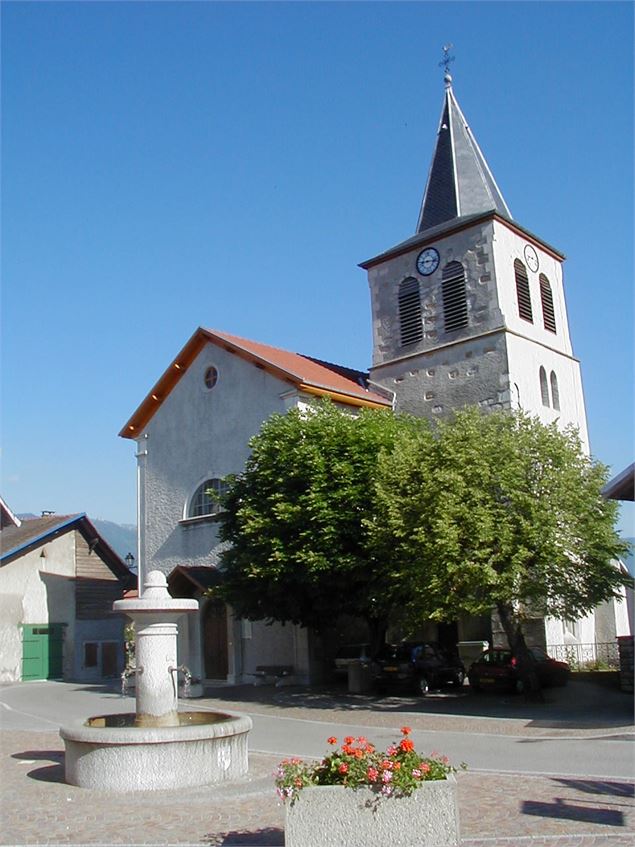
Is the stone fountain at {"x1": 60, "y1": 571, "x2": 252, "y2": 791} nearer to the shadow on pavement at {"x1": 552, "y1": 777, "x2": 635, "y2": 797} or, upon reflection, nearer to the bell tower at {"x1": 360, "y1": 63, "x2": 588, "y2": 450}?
the shadow on pavement at {"x1": 552, "y1": 777, "x2": 635, "y2": 797}

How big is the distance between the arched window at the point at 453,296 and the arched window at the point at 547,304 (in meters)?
3.38

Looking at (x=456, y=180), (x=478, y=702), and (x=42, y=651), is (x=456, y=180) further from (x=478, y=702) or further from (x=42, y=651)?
(x=42, y=651)

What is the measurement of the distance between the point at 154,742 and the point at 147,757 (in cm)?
19

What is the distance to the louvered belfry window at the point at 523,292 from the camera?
102 ft

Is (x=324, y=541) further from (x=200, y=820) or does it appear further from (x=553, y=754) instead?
(x=200, y=820)

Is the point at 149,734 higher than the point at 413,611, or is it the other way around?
the point at 413,611

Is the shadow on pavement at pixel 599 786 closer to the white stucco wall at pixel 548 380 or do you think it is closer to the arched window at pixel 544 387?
the white stucco wall at pixel 548 380

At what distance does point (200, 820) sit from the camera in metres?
8.70

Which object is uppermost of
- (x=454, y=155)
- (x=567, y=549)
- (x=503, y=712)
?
(x=454, y=155)

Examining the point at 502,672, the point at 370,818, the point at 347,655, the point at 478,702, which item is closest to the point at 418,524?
the point at 478,702

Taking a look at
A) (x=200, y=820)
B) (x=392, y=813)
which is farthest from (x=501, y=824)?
(x=200, y=820)

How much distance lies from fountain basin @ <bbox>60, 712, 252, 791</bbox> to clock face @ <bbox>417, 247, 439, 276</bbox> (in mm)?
23927

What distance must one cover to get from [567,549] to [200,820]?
12904mm

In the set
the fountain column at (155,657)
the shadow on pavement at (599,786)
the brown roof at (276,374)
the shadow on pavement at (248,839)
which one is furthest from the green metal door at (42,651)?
the shadow on pavement at (248,839)
